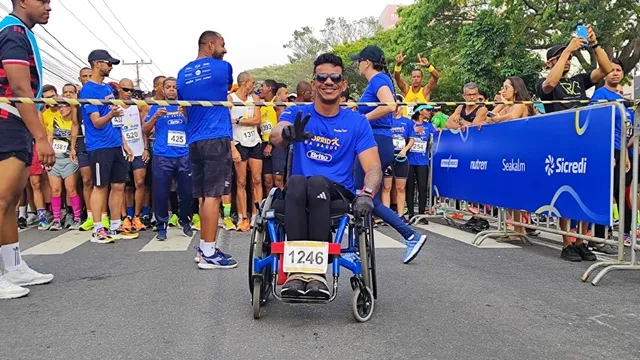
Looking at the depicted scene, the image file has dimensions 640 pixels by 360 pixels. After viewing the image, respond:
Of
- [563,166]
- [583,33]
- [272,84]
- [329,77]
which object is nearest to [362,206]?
[329,77]

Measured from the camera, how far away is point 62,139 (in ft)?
29.1

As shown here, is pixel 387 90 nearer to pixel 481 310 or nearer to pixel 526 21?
pixel 481 310

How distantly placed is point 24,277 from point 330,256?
8.89 feet

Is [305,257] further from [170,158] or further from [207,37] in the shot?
[170,158]

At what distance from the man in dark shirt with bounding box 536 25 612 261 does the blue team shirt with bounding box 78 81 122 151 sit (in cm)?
507

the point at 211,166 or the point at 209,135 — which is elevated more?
the point at 209,135

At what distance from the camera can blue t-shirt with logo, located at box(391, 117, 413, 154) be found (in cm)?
873

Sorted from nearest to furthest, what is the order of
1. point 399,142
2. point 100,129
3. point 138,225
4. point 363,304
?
point 363,304
point 100,129
point 138,225
point 399,142

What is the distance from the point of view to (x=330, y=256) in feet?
11.6

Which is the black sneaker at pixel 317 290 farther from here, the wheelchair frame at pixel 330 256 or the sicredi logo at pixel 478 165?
the sicredi logo at pixel 478 165

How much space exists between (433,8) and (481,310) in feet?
68.2

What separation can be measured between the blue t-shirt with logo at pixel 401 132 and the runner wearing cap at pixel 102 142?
392cm

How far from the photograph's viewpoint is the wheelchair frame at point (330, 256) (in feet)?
11.6

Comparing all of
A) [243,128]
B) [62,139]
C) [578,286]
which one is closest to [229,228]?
[243,128]
